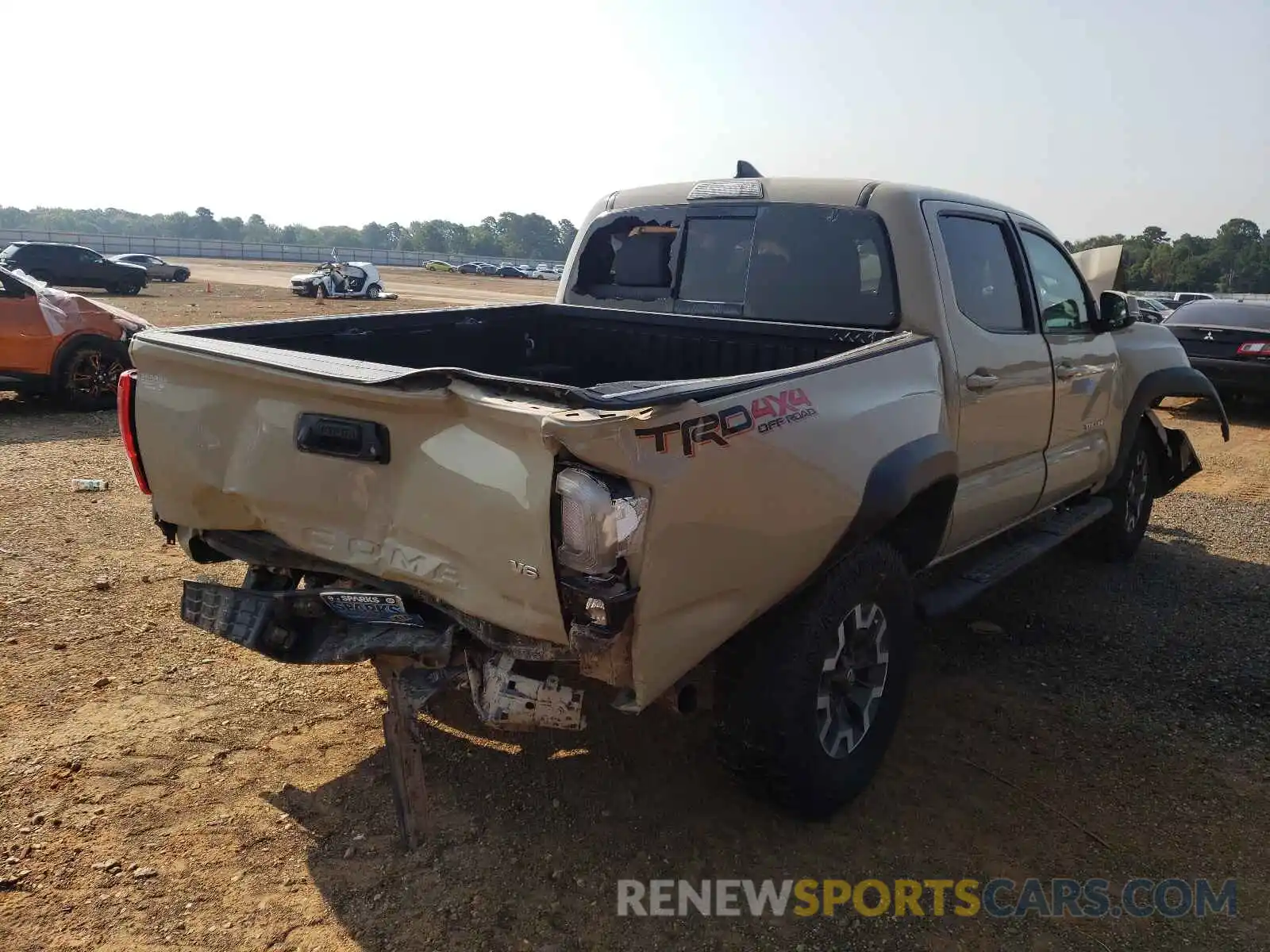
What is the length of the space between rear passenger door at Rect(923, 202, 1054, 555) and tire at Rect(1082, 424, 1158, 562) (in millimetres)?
1457

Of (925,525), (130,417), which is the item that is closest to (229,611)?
(130,417)

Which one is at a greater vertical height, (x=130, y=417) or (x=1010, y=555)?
(x=130, y=417)

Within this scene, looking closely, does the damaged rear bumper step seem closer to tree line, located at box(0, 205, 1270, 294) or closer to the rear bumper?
the rear bumper

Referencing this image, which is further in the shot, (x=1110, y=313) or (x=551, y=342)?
(x=1110, y=313)

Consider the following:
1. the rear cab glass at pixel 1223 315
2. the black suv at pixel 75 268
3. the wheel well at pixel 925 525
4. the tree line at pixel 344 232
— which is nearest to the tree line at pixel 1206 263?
the rear cab glass at pixel 1223 315

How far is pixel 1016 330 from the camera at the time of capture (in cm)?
426

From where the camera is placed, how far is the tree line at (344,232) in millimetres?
126250

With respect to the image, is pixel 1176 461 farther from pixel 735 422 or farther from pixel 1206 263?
pixel 1206 263

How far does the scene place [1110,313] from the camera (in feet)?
16.3

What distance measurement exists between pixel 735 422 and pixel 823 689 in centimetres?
107

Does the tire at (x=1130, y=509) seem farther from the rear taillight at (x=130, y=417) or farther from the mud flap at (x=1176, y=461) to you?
the rear taillight at (x=130, y=417)

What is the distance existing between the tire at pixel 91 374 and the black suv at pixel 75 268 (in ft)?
68.5

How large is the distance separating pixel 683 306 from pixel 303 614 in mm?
2351

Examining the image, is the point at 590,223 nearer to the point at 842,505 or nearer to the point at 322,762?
the point at 842,505
